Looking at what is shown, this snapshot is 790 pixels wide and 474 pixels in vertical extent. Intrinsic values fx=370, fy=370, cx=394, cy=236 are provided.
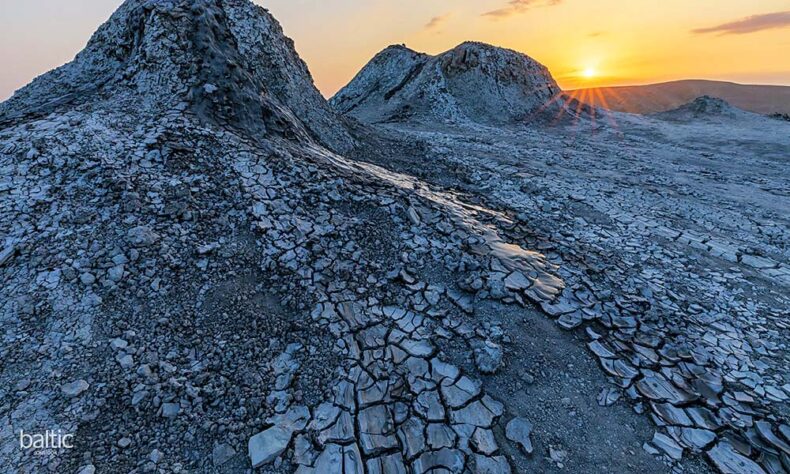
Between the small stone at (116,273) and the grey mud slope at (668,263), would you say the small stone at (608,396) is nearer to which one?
the grey mud slope at (668,263)

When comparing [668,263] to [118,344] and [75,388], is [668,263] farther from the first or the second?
[75,388]

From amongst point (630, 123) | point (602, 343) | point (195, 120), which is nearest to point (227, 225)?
point (195, 120)

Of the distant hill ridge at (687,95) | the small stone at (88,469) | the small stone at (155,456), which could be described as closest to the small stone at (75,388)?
the small stone at (88,469)

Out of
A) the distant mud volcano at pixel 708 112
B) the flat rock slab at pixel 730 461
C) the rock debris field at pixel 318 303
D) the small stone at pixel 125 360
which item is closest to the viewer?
the flat rock slab at pixel 730 461

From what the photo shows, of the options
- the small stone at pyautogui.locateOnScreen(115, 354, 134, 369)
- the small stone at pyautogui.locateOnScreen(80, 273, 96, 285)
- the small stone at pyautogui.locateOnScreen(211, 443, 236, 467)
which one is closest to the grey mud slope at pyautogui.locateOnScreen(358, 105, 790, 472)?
the small stone at pyautogui.locateOnScreen(211, 443, 236, 467)

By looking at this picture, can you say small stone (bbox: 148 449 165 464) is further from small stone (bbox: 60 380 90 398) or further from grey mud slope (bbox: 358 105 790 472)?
grey mud slope (bbox: 358 105 790 472)

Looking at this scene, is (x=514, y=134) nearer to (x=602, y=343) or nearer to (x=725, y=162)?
(x=725, y=162)

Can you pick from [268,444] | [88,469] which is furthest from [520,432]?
[88,469]
